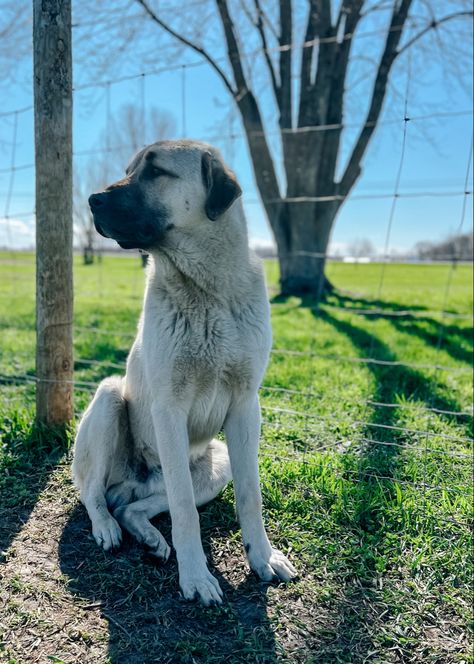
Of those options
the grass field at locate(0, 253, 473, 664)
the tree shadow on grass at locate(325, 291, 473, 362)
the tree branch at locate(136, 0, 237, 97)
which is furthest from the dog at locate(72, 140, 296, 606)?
the tree branch at locate(136, 0, 237, 97)

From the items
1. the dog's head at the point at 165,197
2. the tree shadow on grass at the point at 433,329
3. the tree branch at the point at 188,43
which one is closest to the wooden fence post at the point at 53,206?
the dog's head at the point at 165,197

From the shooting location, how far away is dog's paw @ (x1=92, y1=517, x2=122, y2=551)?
2256 millimetres

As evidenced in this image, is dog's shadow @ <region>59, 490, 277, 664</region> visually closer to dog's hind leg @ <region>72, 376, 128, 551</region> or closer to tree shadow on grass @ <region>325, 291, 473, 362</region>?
dog's hind leg @ <region>72, 376, 128, 551</region>

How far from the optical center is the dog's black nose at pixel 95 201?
6.95 ft

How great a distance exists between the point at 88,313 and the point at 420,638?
8.07 meters

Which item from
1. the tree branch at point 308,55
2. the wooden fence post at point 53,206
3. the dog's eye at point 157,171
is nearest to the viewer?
the dog's eye at point 157,171

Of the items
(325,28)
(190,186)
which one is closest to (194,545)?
(190,186)

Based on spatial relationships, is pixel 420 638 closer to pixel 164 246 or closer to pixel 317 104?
pixel 164 246

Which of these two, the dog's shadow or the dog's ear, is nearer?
the dog's shadow

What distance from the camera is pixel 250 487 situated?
7.39 feet

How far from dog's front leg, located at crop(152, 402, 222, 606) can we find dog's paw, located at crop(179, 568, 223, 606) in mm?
23

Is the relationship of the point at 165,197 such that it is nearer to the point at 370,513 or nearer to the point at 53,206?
the point at 53,206

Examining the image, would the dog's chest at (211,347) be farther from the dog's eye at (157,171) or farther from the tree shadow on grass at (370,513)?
the tree shadow on grass at (370,513)

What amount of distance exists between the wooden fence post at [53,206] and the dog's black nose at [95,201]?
105 centimetres
